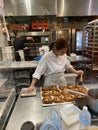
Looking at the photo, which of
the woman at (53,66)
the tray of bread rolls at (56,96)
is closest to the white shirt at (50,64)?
the woman at (53,66)

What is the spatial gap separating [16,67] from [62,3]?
2.36m

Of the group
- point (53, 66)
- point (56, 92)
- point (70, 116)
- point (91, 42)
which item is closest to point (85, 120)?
point (70, 116)

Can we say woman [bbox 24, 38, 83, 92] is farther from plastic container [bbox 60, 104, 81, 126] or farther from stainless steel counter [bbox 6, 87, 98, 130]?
plastic container [bbox 60, 104, 81, 126]

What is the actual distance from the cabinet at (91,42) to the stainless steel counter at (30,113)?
252cm

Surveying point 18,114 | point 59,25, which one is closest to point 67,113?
point 18,114

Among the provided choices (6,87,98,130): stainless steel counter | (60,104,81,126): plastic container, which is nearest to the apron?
(6,87,98,130): stainless steel counter

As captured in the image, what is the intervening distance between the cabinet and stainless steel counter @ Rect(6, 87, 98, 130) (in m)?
2.52

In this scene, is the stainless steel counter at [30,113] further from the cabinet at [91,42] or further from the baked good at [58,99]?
the cabinet at [91,42]

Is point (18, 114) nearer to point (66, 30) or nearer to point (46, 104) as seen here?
point (46, 104)

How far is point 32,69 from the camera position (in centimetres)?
296

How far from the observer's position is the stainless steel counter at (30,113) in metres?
0.98

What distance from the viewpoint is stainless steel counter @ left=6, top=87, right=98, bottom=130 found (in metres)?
0.98

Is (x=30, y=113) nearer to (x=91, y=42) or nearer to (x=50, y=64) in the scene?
(x=50, y=64)

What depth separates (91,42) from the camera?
11.8ft
